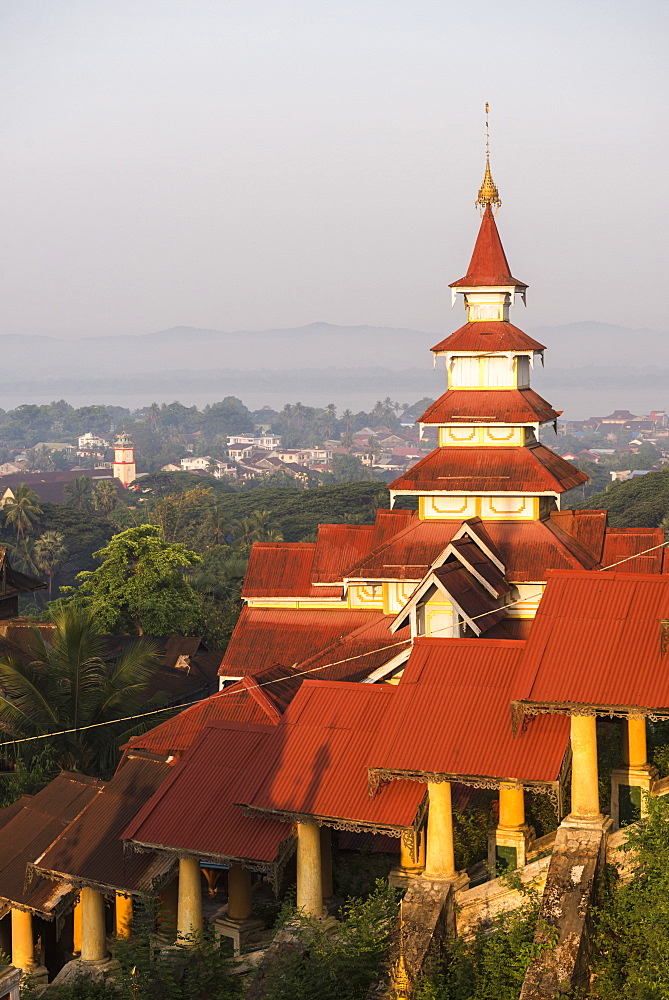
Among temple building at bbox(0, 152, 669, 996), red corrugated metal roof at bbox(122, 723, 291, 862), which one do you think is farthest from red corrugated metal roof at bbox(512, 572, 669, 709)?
red corrugated metal roof at bbox(122, 723, 291, 862)

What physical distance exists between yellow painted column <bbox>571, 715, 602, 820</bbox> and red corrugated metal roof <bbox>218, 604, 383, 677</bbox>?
36.4ft

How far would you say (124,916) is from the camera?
19.3 meters

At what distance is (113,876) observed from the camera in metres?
18.5

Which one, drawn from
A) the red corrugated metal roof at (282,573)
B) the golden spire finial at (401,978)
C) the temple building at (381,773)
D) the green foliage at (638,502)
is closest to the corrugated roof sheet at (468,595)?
the temple building at (381,773)

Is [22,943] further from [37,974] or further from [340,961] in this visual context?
[340,961]

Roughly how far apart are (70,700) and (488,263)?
1345 centimetres

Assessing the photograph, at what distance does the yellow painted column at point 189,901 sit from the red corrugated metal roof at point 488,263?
1593 centimetres

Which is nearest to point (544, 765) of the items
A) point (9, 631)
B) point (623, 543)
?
point (623, 543)

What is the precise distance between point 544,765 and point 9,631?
20530 mm

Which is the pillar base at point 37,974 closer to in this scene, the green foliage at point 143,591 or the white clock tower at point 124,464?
the green foliage at point 143,591

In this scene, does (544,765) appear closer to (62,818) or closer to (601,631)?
(601,631)

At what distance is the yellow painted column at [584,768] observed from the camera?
15867 mm

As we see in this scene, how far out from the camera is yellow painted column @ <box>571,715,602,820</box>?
1587 centimetres

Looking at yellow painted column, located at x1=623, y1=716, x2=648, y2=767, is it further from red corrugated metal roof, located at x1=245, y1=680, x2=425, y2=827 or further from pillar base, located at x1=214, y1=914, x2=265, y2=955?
pillar base, located at x1=214, y1=914, x2=265, y2=955
